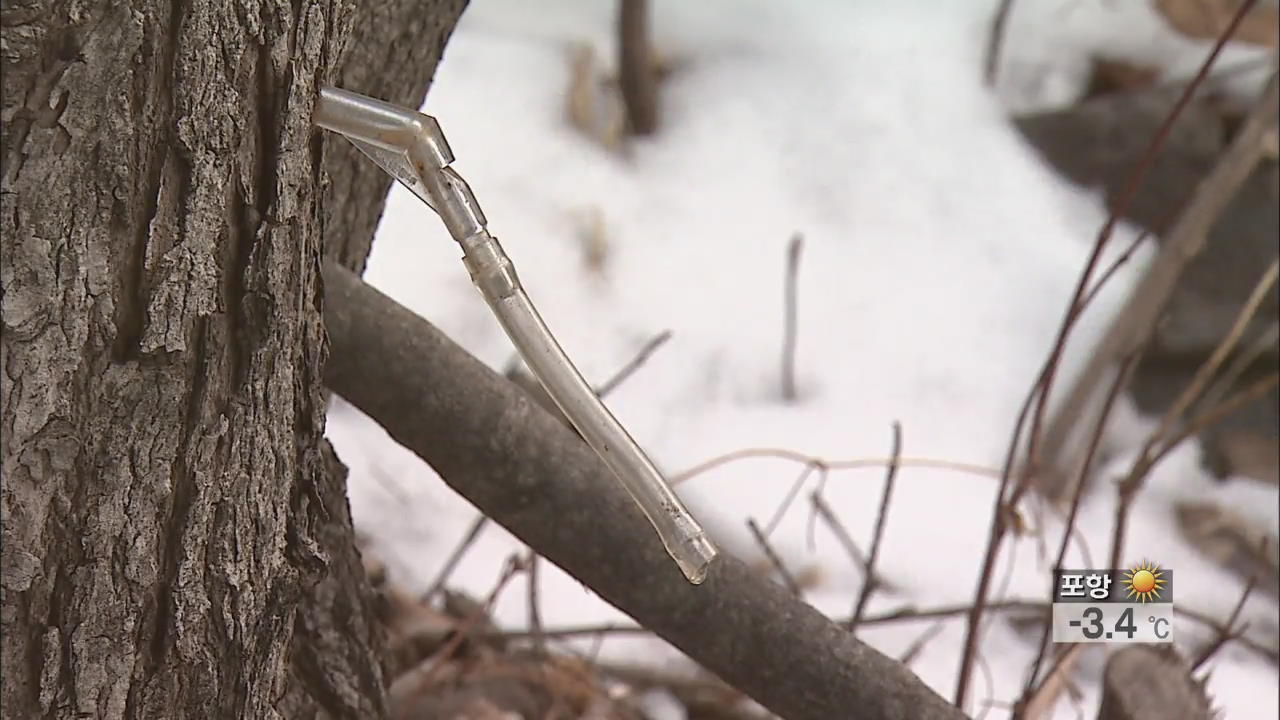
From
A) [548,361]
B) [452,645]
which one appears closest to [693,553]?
[548,361]

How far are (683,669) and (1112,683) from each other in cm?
55

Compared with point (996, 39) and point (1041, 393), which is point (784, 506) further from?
point (996, 39)

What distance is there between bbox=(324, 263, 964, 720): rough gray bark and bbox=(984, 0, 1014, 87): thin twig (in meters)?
1.44

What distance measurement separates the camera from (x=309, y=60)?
1.56ft

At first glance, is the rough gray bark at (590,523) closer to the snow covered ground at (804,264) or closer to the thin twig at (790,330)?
the snow covered ground at (804,264)

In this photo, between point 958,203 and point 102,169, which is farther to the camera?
point 958,203

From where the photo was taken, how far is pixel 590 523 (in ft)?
2.16

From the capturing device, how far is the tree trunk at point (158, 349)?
0.40 m

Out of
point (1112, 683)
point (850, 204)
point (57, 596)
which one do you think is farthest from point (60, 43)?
point (850, 204)

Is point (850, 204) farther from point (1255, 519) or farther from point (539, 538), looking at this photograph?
point (539, 538)
